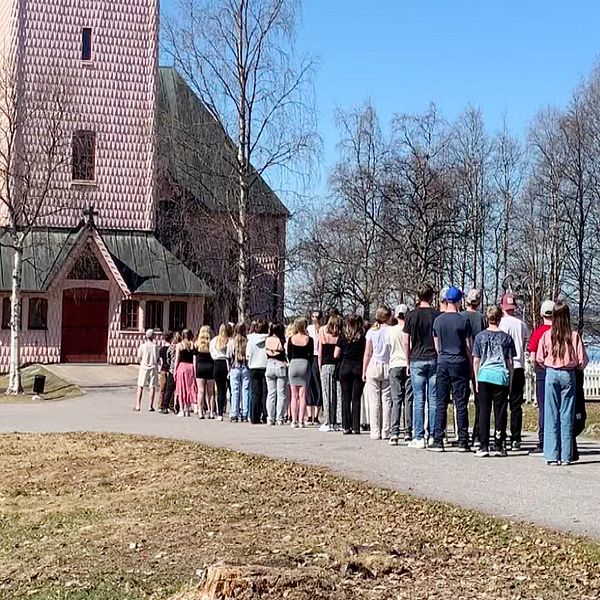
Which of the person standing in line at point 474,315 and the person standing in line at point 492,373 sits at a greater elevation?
the person standing in line at point 474,315

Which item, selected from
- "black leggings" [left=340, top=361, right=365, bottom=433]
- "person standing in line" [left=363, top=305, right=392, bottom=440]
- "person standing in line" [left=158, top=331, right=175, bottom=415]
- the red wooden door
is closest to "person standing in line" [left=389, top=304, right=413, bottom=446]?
"person standing in line" [left=363, top=305, right=392, bottom=440]

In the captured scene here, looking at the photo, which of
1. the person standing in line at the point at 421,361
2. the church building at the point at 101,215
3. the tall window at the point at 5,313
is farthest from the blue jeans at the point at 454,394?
the tall window at the point at 5,313

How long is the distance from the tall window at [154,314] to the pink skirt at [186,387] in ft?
61.3

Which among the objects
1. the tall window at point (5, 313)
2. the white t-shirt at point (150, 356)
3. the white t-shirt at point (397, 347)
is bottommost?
the white t-shirt at point (150, 356)

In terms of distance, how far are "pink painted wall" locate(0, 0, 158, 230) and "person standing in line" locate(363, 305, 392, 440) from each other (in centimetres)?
2508

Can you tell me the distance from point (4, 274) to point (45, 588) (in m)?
32.1

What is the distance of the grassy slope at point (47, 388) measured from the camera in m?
29.6

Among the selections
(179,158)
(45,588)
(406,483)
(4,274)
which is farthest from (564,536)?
(4,274)

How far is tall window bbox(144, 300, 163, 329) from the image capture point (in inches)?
1585

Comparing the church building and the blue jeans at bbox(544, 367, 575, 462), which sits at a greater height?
the church building

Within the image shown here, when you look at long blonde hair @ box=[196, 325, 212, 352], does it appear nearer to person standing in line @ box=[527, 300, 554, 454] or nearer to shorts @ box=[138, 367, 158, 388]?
shorts @ box=[138, 367, 158, 388]

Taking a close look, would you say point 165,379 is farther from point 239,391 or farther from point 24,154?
point 24,154

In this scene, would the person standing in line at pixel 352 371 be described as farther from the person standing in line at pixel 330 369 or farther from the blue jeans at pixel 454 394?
the blue jeans at pixel 454 394

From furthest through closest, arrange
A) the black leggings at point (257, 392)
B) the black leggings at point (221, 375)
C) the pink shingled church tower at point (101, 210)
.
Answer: the pink shingled church tower at point (101, 210) < the black leggings at point (221, 375) < the black leggings at point (257, 392)
